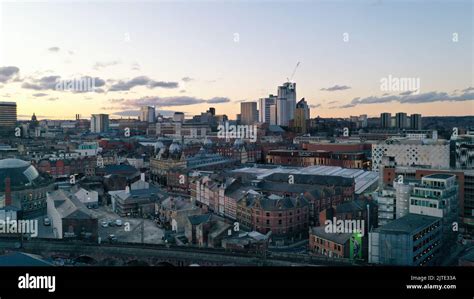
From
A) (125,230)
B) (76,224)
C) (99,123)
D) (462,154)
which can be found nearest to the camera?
(76,224)

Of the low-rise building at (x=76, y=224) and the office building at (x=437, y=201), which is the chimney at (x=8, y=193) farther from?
the office building at (x=437, y=201)

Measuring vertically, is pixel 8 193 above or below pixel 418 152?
below

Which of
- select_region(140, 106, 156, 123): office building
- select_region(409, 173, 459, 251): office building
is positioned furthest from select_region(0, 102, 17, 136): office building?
select_region(409, 173, 459, 251): office building

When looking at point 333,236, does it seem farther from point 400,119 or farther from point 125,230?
point 400,119

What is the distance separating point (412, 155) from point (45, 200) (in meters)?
17.5

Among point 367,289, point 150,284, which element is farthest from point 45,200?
point 367,289

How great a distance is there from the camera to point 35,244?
33.7ft

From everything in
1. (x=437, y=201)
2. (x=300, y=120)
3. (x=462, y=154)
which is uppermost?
(x=300, y=120)

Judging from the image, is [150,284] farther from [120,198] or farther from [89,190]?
[89,190]

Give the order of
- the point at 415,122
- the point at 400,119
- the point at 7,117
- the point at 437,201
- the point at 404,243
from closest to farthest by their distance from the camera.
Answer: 1. the point at 404,243
2. the point at 437,201
3. the point at 7,117
4. the point at 415,122
5. the point at 400,119

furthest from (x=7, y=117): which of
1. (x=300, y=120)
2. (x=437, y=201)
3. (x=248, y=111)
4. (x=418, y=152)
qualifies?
(x=437, y=201)

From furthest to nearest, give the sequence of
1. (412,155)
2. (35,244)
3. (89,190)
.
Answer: (412,155), (89,190), (35,244)

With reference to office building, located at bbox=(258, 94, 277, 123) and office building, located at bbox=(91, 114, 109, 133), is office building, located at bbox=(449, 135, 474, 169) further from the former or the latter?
office building, located at bbox=(91, 114, 109, 133)

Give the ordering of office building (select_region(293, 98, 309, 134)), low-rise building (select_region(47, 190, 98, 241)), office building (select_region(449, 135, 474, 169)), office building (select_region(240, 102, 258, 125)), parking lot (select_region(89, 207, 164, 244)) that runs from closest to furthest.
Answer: low-rise building (select_region(47, 190, 98, 241))
parking lot (select_region(89, 207, 164, 244))
office building (select_region(449, 135, 474, 169))
office building (select_region(293, 98, 309, 134))
office building (select_region(240, 102, 258, 125))
